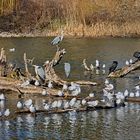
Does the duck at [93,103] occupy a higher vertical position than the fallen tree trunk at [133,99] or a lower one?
lower

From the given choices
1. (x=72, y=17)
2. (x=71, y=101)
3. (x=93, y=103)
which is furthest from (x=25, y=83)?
(x=72, y=17)

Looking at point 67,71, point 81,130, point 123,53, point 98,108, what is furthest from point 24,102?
point 123,53

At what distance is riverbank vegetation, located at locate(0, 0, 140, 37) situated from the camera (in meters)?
66.2

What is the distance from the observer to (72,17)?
222 feet

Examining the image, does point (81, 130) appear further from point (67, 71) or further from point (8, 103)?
point (67, 71)

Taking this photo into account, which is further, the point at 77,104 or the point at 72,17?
the point at 72,17

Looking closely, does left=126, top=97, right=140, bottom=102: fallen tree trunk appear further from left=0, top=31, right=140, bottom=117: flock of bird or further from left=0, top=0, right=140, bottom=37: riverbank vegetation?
left=0, top=0, right=140, bottom=37: riverbank vegetation

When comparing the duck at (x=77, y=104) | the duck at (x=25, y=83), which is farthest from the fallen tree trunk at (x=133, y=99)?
the duck at (x=25, y=83)

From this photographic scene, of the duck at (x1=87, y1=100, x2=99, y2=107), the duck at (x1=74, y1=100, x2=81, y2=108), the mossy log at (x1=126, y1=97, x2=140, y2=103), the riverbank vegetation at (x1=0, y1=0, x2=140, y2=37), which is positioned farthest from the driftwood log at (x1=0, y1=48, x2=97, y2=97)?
the riverbank vegetation at (x1=0, y1=0, x2=140, y2=37)

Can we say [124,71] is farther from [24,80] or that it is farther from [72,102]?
[72,102]

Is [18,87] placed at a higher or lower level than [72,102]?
higher

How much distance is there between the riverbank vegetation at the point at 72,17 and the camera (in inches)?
2608

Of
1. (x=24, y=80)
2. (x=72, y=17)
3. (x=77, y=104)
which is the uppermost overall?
(x=72, y=17)

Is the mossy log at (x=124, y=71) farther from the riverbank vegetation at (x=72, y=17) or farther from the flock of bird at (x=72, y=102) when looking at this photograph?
the riverbank vegetation at (x=72, y=17)
